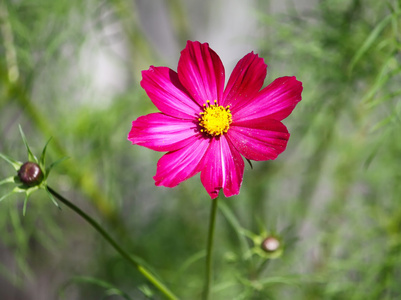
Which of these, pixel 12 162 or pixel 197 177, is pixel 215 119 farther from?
pixel 197 177

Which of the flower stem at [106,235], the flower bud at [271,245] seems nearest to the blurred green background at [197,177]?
the flower bud at [271,245]

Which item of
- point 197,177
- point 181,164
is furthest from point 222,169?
point 197,177

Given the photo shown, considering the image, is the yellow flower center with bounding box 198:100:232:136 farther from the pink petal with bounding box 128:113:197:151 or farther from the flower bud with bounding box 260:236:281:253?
the flower bud with bounding box 260:236:281:253

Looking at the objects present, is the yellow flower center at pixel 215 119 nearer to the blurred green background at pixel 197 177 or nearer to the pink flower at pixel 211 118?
the pink flower at pixel 211 118

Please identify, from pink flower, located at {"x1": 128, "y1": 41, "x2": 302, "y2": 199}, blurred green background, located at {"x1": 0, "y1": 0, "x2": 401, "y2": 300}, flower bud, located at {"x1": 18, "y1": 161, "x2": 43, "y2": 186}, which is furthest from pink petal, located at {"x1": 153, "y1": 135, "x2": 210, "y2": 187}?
blurred green background, located at {"x1": 0, "y1": 0, "x2": 401, "y2": 300}

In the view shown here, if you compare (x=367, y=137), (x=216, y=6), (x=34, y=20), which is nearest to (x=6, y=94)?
(x=34, y=20)
